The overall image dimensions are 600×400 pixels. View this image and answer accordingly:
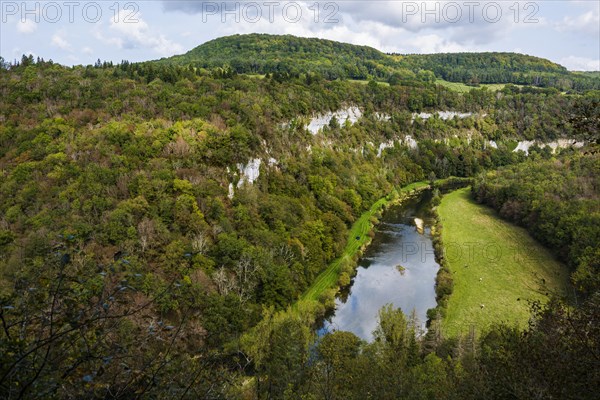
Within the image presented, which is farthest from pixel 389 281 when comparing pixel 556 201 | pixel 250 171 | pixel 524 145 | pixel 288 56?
pixel 288 56

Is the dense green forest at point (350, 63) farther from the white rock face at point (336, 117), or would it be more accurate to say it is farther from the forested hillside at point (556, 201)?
the forested hillside at point (556, 201)

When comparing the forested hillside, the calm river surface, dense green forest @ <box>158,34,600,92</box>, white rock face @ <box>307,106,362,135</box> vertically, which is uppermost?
dense green forest @ <box>158,34,600,92</box>

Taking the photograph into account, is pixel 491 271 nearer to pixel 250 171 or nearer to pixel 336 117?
pixel 250 171

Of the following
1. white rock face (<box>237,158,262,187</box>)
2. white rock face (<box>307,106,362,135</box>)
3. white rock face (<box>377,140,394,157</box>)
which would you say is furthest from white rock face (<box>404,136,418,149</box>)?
white rock face (<box>237,158,262,187</box>)

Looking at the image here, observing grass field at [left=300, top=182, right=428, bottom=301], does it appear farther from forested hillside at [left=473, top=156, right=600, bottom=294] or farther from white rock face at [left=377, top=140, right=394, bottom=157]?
forested hillside at [left=473, top=156, right=600, bottom=294]

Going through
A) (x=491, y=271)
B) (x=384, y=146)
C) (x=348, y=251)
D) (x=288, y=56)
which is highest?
(x=288, y=56)

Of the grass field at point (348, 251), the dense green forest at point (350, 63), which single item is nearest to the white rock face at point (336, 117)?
the grass field at point (348, 251)
